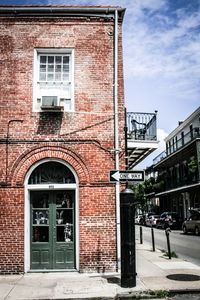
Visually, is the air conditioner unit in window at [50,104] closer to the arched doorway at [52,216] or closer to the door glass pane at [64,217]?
the arched doorway at [52,216]

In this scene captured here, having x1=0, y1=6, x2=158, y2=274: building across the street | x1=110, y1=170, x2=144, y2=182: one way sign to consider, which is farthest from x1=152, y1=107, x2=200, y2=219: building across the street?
x1=110, y1=170, x2=144, y2=182: one way sign

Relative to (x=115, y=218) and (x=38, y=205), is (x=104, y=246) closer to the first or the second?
(x=115, y=218)

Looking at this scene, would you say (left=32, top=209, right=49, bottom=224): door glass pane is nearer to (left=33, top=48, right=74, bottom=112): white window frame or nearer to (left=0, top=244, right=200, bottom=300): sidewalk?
(left=0, top=244, right=200, bottom=300): sidewalk

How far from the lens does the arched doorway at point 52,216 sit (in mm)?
11031

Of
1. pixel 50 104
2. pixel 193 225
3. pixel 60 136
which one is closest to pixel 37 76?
pixel 50 104

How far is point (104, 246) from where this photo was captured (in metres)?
10.8

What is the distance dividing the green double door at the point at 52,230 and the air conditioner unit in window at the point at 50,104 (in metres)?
2.44

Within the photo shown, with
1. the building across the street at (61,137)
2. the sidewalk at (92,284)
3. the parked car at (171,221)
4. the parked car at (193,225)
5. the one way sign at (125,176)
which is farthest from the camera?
the parked car at (171,221)

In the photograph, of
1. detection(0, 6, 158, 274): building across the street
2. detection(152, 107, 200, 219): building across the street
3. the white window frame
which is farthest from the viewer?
detection(152, 107, 200, 219): building across the street

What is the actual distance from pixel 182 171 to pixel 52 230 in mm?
31853

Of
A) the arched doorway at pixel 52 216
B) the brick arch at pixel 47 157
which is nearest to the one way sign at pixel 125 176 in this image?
the brick arch at pixel 47 157

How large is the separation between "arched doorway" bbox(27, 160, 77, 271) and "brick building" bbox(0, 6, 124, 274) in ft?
0.09

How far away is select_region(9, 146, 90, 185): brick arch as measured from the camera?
11.0 metres

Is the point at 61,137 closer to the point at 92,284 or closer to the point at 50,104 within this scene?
the point at 50,104
